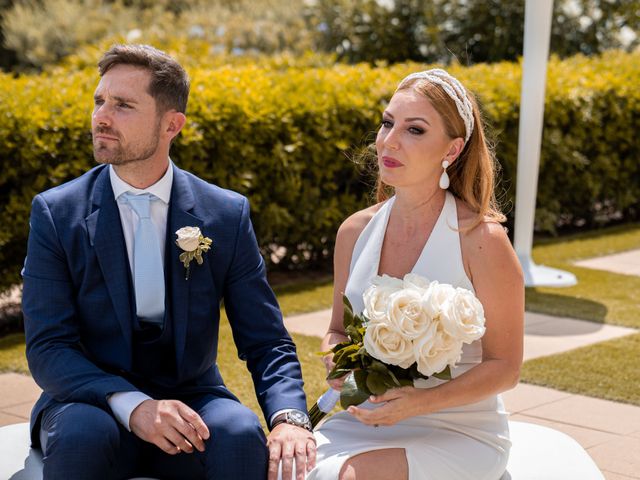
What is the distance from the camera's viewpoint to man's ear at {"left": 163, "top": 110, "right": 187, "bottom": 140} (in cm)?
342

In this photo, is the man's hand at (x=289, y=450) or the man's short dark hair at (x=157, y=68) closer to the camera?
the man's hand at (x=289, y=450)

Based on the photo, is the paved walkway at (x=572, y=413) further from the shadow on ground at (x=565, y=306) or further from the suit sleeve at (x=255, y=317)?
the suit sleeve at (x=255, y=317)

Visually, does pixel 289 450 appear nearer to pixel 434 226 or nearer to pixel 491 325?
pixel 491 325

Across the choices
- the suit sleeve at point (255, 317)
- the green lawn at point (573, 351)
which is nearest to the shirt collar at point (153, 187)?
the suit sleeve at point (255, 317)

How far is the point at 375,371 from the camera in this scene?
9.92 feet

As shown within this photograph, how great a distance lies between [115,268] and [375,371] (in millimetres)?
888

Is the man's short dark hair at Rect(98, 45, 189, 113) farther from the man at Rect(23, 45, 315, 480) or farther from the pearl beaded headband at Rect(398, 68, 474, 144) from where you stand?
the pearl beaded headband at Rect(398, 68, 474, 144)

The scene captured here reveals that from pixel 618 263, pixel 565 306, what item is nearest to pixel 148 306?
pixel 565 306

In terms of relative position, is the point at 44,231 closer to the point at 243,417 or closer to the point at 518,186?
the point at 243,417

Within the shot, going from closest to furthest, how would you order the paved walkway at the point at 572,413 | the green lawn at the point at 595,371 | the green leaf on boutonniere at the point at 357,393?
the green leaf on boutonniere at the point at 357,393 → the paved walkway at the point at 572,413 → the green lawn at the point at 595,371

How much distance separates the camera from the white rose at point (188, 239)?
10.9ft

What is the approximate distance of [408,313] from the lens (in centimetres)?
295

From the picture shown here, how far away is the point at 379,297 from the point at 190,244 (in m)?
0.66

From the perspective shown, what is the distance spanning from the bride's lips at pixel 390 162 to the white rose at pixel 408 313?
539mm
